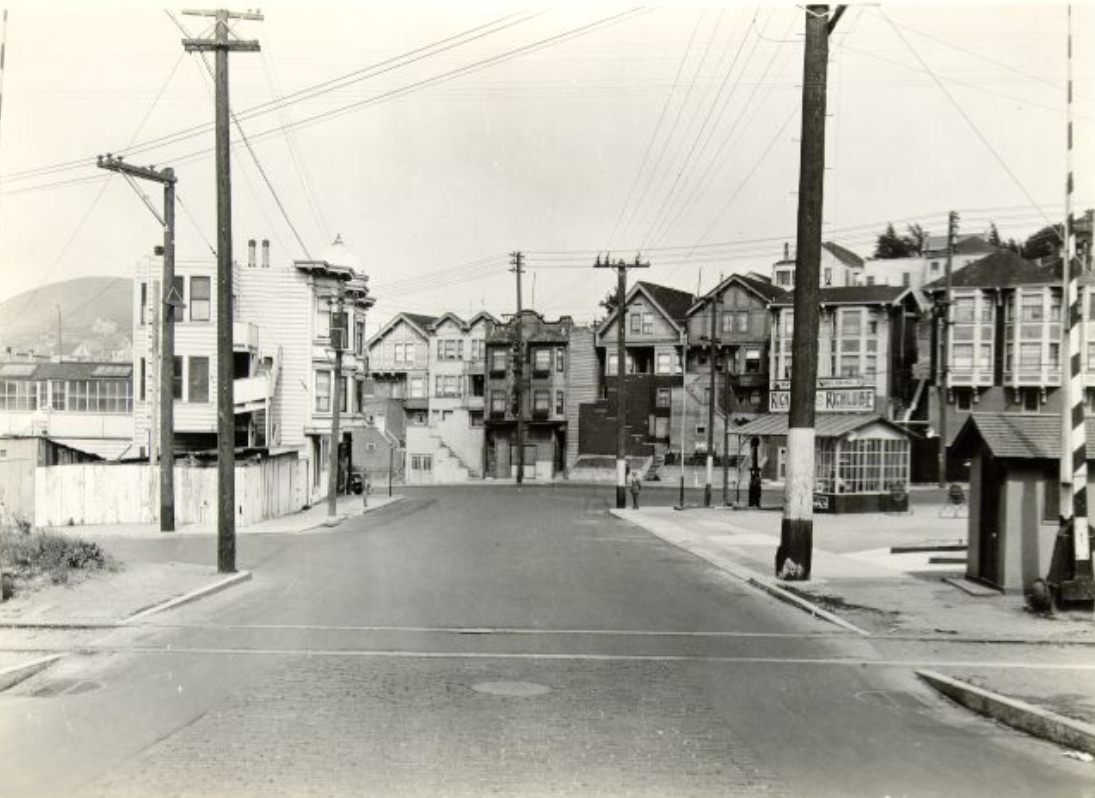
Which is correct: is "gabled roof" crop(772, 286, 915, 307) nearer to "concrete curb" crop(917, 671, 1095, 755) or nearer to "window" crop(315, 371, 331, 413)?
"window" crop(315, 371, 331, 413)

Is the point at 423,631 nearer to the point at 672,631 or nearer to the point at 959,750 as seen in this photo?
the point at 672,631

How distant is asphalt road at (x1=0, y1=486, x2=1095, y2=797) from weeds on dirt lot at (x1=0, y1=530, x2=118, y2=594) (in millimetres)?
2504

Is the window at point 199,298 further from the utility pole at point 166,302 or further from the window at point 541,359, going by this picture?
the window at point 541,359

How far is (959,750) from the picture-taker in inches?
304

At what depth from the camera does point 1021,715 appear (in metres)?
8.54

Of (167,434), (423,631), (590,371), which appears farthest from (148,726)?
(590,371)

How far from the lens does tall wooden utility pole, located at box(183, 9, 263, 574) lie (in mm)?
18172

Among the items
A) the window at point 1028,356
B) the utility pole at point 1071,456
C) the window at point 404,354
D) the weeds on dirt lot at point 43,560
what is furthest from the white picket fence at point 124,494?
the window at point 404,354

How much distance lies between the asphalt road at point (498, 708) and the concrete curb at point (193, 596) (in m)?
0.33

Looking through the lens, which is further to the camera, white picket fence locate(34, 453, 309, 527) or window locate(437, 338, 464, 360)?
window locate(437, 338, 464, 360)

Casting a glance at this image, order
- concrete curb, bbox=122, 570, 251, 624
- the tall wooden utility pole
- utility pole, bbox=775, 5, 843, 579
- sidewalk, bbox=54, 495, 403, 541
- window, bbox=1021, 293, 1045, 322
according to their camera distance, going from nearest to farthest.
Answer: concrete curb, bbox=122, 570, 251, 624, utility pole, bbox=775, 5, 843, 579, the tall wooden utility pole, sidewalk, bbox=54, 495, 403, 541, window, bbox=1021, 293, 1045, 322

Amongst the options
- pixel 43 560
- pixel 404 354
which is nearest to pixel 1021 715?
pixel 43 560

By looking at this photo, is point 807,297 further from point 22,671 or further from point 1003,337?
point 1003,337

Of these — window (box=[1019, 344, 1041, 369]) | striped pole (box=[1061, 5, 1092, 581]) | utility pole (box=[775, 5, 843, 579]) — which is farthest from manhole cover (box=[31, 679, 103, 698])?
window (box=[1019, 344, 1041, 369])
